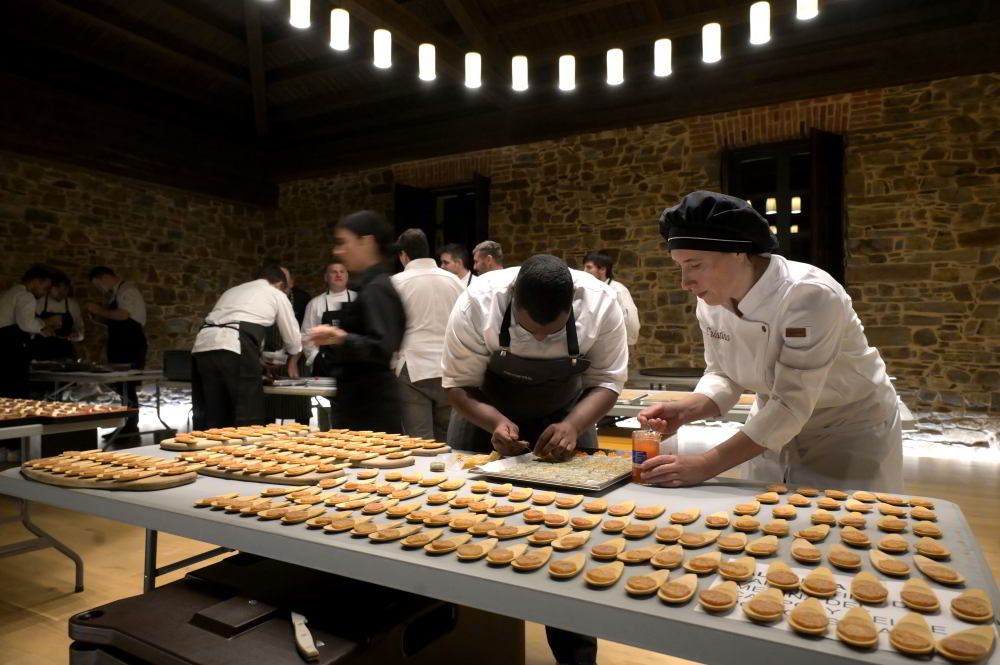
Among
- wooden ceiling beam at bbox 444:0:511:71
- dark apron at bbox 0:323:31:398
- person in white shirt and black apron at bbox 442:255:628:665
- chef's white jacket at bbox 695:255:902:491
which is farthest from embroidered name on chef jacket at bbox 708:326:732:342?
dark apron at bbox 0:323:31:398

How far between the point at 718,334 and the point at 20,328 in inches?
251

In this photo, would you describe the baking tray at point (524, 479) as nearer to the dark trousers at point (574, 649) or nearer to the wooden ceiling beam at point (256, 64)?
the dark trousers at point (574, 649)

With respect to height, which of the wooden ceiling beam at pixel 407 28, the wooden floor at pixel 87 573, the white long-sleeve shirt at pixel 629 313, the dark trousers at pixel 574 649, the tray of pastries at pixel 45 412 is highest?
the wooden ceiling beam at pixel 407 28

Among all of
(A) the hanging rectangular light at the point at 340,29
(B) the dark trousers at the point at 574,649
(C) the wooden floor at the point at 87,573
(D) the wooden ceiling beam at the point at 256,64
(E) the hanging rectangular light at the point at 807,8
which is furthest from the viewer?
(D) the wooden ceiling beam at the point at 256,64

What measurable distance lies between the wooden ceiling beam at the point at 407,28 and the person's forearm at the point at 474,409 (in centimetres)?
440

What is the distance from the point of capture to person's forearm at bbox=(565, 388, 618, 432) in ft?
6.47

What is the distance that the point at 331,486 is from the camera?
1598mm

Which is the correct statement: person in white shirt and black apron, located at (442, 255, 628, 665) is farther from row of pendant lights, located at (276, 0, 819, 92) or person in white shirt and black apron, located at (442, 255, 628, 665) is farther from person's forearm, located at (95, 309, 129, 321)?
person's forearm, located at (95, 309, 129, 321)

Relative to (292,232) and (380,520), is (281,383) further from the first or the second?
(292,232)

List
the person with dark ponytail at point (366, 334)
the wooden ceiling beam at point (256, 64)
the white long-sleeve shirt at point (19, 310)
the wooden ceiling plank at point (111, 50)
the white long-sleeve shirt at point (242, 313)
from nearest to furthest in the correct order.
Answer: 1. the person with dark ponytail at point (366, 334)
2. the white long-sleeve shirt at point (242, 313)
3. the white long-sleeve shirt at point (19, 310)
4. the wooden ceiling plank at point (111, 50)
5. the wooden ceiling beam at point (256, 64)

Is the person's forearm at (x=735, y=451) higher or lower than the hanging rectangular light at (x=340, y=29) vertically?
lower

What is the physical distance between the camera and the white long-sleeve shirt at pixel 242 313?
4359 mm

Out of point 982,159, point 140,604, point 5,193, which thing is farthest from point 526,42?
point 140,604

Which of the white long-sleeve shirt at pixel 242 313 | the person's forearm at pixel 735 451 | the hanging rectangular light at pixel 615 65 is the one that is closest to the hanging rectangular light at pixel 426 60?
the hanging rectangular light at pixel 615 65
